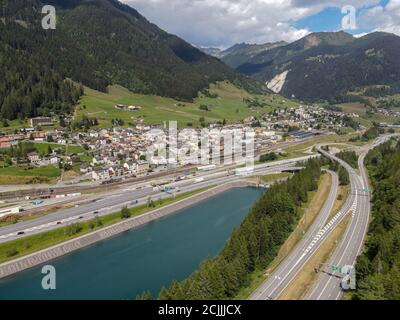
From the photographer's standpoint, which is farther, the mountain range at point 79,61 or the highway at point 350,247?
the mountain range at point 79,61

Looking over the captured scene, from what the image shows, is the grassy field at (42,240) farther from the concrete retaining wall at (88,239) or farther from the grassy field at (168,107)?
the grassy field at (168,107)

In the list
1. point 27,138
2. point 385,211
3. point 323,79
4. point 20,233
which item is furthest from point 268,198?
point 323,79

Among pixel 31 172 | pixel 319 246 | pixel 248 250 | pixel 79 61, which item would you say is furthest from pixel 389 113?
pixel 248 250

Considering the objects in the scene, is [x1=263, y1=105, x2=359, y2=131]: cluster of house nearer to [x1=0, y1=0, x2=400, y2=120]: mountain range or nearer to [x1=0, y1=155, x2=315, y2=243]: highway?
[x1=0, y1=0, x2=400, y2=120]: mountain range

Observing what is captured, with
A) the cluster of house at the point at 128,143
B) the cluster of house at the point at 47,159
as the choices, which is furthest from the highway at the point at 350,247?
the cluster of house at the point at 47,159

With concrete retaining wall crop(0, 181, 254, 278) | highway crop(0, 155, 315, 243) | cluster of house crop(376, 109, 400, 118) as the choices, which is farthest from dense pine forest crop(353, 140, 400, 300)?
cluster of house crop(376, 109, 400, 118)
